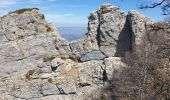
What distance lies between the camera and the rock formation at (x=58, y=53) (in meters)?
53.6

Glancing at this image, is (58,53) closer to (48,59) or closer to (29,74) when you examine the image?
(48,59)

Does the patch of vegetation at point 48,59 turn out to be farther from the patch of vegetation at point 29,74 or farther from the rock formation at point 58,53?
the patch of vegetation at point 29,74

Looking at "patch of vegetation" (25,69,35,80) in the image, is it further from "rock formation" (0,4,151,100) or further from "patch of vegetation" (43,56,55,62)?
"patch of vegetation" (43,56,55,62)

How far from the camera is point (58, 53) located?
59.7 meters

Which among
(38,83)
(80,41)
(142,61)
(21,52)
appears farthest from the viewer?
(80,41)

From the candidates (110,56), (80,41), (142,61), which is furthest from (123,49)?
(142,61)

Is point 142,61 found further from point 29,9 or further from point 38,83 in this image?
point 29,9

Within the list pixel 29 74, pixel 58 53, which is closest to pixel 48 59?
pixel 58 53

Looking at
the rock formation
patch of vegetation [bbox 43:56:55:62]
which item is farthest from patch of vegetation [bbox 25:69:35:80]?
patch of vegetation [bbox 43:56:55:62]

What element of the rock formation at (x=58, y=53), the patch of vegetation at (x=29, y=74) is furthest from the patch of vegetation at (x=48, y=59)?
the patch of vegetation at (x=29, y=74)

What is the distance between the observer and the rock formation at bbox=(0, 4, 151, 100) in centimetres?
5356

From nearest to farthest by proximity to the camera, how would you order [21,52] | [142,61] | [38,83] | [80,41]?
Result: [142,61] → [38,83] → [21,52] → [80,41]

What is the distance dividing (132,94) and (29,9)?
22.2 metres

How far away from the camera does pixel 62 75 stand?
55.1 metres
